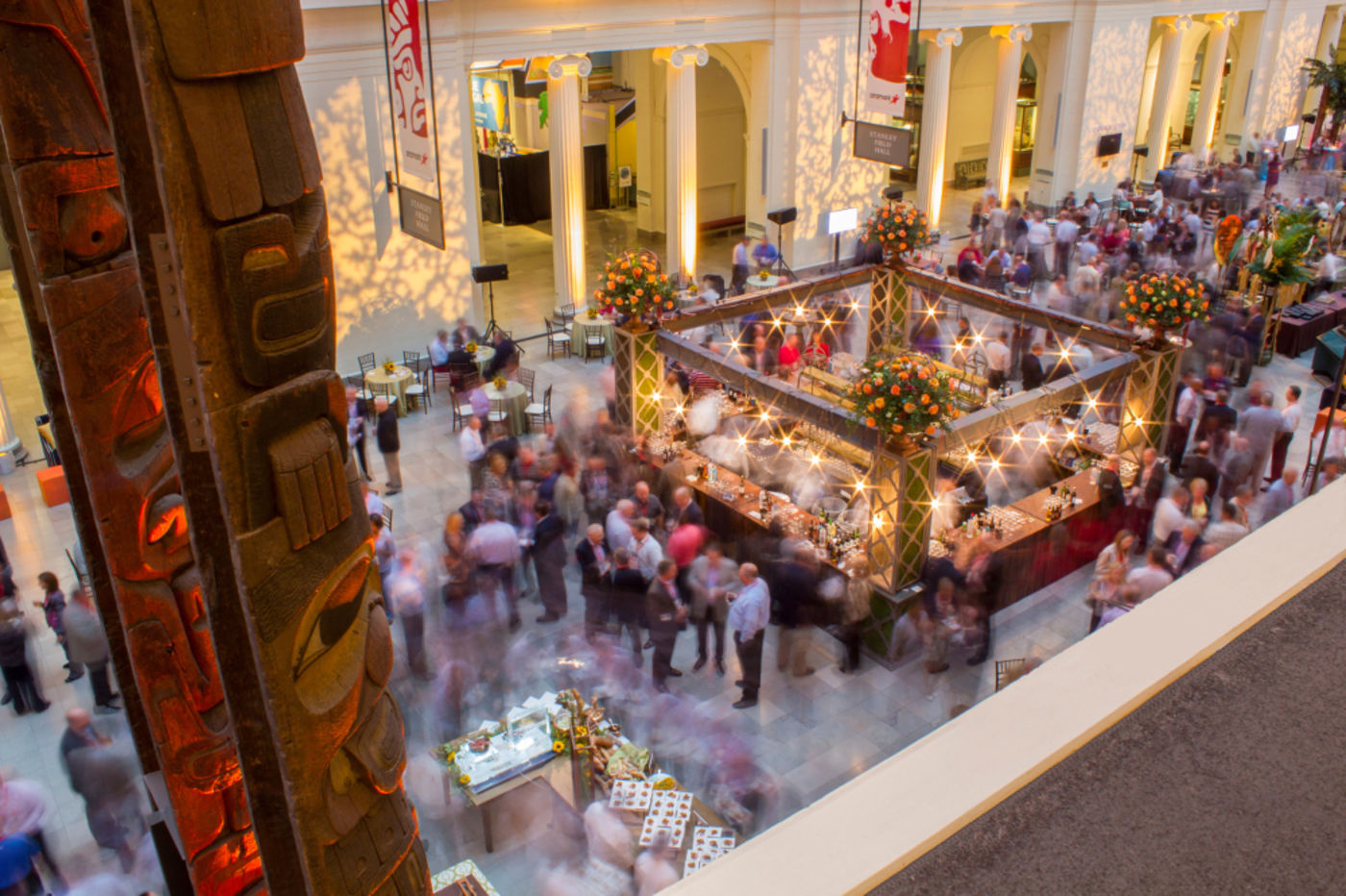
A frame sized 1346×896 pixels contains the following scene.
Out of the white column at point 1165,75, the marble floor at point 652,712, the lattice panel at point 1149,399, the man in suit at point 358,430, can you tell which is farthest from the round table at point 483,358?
the white column at point 1165,75

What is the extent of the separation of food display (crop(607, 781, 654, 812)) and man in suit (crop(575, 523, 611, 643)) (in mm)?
2254

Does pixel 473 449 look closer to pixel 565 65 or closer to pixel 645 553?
pixel 645 553

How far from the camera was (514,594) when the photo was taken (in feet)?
31.2

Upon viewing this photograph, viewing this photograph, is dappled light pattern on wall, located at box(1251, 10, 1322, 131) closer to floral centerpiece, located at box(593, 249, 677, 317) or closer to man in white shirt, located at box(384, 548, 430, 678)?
floral centerpiece, located at box(593, 249, 677, 317)

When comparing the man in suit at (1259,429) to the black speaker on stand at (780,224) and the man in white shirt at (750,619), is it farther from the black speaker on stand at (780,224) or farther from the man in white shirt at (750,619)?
the black speaker on stand at (780,224)

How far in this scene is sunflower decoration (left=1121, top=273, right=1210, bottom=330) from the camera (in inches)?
415

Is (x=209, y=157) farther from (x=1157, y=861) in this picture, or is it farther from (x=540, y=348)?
(x=540, y=348)

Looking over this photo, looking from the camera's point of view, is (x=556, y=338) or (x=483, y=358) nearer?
(x=483, y=358)

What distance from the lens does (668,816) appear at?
6641 millimetres

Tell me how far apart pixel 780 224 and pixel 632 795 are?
14.0 m

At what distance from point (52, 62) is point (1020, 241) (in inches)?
739

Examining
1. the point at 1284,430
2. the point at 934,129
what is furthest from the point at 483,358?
the point at 934,129

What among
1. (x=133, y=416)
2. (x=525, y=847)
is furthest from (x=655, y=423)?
(x=133, y=416)

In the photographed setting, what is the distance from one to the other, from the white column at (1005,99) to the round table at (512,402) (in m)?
14.3
